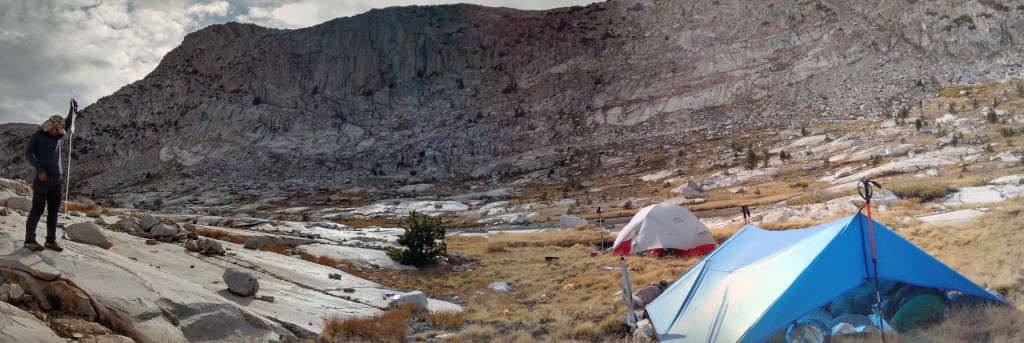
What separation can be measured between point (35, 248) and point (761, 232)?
12.0 meters

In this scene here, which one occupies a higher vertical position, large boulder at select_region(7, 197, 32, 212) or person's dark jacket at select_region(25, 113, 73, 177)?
person's dark jacket at select_region(25, 113, 73, 177)

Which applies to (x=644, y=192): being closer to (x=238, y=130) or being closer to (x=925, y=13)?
(x=925, y=13)

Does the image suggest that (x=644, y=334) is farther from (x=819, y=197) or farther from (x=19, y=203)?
(x=819, y=197)

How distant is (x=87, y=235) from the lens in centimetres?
1051

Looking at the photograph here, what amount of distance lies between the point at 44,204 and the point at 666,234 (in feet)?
65.1

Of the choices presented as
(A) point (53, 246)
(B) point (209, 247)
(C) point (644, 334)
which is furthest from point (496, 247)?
(A) point (53, 246)

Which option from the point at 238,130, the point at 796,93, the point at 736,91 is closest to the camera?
the point at 796,93

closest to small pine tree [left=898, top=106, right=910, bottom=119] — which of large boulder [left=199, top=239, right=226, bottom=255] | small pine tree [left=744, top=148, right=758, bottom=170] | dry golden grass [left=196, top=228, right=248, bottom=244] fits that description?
small pine tree [left=744, top=148, right=758, bottom=170]

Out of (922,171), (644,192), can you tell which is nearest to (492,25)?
(644,192)

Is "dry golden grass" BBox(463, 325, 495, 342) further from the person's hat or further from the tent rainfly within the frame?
the tent rainfly

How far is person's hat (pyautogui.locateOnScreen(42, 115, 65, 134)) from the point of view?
27.3 ft

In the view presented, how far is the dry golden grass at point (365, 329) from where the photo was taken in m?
9.51

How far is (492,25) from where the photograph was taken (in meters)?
107

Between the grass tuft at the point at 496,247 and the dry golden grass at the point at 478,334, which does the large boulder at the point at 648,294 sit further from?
the grass tuft at the point at 496,247
